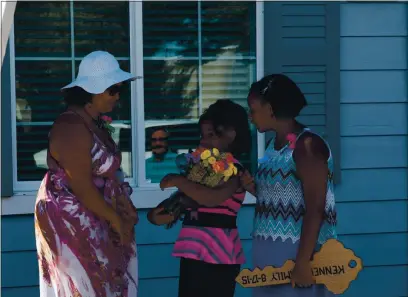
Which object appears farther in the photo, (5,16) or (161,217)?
(161,217)

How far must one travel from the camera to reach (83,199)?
386 cm

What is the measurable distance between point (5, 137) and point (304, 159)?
216cm

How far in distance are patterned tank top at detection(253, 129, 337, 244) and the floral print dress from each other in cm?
70

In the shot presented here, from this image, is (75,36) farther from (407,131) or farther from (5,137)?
(407,131)

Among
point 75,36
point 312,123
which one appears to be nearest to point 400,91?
point 312,123

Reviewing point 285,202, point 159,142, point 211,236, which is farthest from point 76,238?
point 159,142

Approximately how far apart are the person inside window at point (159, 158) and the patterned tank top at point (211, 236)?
4.44ft

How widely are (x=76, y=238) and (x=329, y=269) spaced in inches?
44.0

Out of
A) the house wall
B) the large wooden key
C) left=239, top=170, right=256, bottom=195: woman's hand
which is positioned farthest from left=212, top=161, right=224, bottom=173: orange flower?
the house wall

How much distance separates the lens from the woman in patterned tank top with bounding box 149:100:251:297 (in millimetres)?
4090

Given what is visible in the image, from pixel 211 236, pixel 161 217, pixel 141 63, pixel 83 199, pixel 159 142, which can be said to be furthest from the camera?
pixel 159 142

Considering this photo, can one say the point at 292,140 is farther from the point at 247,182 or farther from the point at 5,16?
the point at 5,16

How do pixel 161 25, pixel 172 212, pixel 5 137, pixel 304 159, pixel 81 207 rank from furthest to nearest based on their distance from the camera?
pixel 161 25, pixel 5 137, pixel 172 212, pixel 81 207, pixel 304 159

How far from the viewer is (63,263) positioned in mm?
3934
